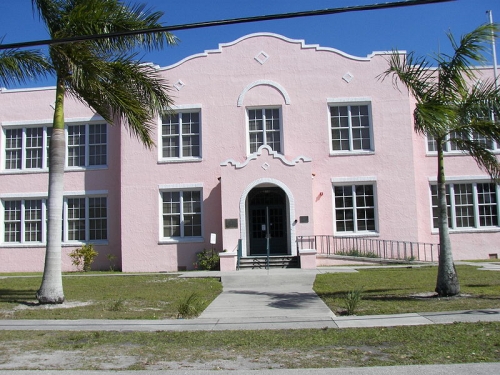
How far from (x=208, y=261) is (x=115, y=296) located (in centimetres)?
754

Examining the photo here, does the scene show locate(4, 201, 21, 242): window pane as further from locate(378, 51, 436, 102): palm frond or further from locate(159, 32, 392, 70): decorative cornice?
locate(378, 51, 436, 102): palm frond

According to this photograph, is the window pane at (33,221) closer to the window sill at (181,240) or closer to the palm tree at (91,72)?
the window sill at (181,240)

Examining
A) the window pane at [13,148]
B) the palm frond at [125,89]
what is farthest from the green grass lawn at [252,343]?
the window pane at [13,148]

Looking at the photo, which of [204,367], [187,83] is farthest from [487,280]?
[187,83]

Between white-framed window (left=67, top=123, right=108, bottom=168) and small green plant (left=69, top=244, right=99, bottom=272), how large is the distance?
12.4ft

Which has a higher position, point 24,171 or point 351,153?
point 351,153

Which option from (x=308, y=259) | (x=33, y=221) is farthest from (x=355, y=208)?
(x=33, y=221)

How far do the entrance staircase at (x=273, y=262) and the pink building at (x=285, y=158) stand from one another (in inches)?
38.2

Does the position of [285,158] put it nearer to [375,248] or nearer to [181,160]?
[181,160]

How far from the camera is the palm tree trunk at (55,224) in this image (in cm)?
1212

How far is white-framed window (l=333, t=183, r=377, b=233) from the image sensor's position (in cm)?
2195

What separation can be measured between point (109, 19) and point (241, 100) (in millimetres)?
10477

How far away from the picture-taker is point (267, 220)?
72.2 feet

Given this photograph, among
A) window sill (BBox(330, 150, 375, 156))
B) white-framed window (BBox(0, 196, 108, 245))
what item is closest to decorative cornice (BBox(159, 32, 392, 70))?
window sill (BBox(330, 150, 375, 156))
